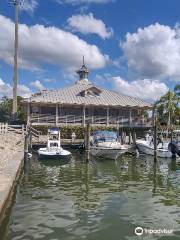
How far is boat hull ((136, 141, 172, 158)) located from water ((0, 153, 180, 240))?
11.4 metres

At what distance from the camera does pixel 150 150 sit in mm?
40469

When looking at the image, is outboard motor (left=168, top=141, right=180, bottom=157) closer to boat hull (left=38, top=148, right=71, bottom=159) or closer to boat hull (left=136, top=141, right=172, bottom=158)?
boat hull (left=136, top=141, right=172, bottom=158)

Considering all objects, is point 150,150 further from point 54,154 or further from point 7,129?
point 7,129

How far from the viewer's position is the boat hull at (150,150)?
124ft

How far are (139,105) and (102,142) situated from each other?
16475 millimetres

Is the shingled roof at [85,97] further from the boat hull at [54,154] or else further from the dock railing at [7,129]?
the boat hull at [54,154]

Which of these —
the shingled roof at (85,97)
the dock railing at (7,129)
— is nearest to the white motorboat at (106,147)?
the dock railing at (7,129)

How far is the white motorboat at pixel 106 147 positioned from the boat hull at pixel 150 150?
2.04m

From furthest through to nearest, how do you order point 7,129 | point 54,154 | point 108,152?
1. point 108,152
2. point 54,154
3. point 7,129

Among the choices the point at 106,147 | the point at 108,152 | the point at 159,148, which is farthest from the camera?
the point at 159,148

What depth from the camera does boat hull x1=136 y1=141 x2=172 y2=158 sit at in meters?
37.9

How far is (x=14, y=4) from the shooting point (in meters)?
54.2

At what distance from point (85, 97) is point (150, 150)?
617 inches

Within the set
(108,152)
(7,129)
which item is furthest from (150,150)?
(7,129)
